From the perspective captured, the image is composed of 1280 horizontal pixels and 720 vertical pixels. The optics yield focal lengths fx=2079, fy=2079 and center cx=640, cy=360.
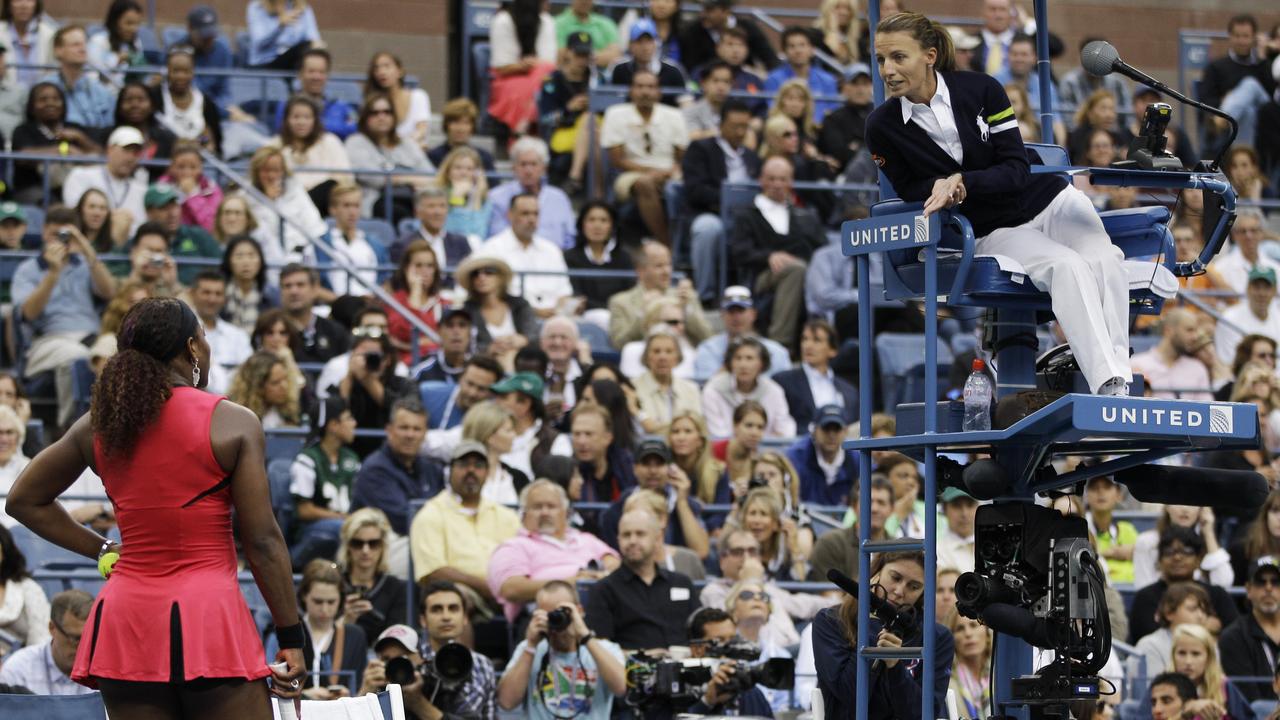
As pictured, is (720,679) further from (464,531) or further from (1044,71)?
(1044,71)

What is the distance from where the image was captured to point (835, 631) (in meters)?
8.01

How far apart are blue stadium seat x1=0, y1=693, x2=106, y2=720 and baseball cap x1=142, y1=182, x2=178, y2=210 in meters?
7.14

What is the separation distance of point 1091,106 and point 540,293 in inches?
220

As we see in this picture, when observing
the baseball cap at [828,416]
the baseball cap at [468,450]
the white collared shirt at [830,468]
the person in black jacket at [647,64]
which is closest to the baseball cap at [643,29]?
the person in black jacket at [647,64]

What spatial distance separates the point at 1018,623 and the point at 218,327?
786 centimetres

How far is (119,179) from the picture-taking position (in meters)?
15.1

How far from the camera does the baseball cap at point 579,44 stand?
57.9 feet

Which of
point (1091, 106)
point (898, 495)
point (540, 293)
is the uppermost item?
point (1091, 106)

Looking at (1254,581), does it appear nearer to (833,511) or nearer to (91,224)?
(833,511)

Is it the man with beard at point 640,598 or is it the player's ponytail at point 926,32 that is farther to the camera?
the man with beard at point 640,598

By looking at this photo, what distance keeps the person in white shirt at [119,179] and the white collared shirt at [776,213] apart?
465 cm

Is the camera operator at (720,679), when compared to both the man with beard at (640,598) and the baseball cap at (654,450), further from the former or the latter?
the baseball cap at (654,450)

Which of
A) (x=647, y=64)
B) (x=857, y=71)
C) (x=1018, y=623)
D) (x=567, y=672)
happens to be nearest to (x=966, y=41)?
(x=857, y=71)

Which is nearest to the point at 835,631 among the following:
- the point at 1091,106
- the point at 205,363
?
the point at 205,363
